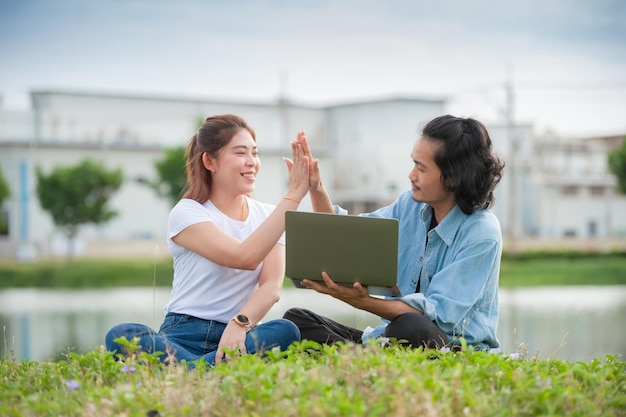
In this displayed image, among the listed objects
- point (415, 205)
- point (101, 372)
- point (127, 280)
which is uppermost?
point (415, 205)

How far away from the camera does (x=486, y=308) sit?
313 centimetres

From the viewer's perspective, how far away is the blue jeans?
2965 millimetres

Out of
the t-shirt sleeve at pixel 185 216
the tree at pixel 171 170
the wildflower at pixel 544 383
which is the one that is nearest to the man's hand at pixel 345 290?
the t-shirt sleeve at pixel 185 216

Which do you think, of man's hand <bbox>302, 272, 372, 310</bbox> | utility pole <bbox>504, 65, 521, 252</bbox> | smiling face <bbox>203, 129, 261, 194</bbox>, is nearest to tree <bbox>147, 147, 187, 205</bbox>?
utility pole <bbox>504, 65, 521, 252</bbox>

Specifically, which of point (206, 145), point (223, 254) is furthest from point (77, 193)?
point (223, 254)

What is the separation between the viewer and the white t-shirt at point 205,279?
321 centimetres

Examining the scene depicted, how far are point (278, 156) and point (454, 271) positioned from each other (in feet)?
71.7

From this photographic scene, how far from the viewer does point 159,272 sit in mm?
17922

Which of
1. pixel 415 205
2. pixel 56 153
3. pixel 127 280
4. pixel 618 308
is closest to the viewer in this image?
pixel 415 205

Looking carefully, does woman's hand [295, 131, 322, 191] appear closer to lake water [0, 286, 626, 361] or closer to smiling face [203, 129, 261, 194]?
smiling face [203, 129, 261, 194]

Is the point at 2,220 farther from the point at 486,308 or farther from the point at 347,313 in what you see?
the point at 486,308

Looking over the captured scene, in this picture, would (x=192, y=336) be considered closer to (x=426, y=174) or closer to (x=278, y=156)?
(x=426, y=174)

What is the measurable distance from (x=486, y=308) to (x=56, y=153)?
69.0 feet

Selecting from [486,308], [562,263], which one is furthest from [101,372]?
[562,263]
